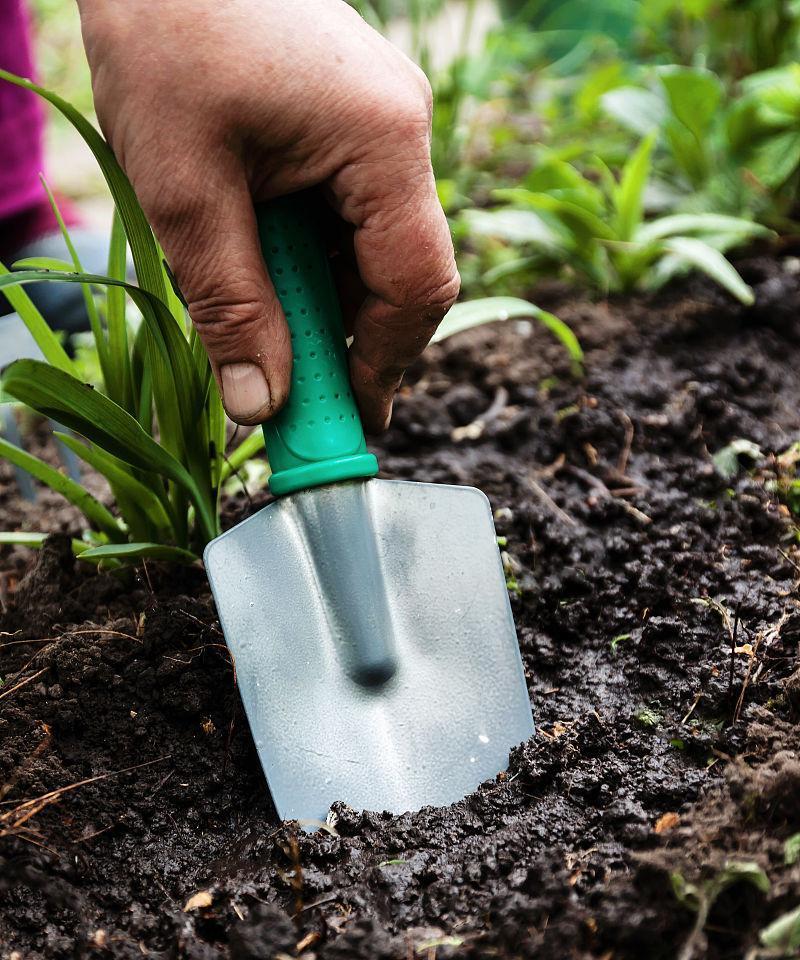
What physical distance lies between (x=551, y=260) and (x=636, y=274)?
20 centimetres

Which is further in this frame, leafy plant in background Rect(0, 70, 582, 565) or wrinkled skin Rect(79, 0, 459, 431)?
leafy plant in background Rect(0, 70, 582, 565)

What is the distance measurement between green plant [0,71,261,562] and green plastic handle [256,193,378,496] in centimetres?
14

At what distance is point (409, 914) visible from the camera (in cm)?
95

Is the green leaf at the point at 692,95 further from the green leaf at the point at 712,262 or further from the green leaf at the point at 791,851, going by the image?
the green leaf at the point at 791,851

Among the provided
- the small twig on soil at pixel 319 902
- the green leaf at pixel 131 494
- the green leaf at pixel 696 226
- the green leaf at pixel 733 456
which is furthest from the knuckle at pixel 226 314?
the green leaf at pixel 696 226

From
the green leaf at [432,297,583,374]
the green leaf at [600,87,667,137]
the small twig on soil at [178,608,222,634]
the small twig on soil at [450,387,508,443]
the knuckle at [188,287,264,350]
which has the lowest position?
the small twig on soil at [450,387,508,443]

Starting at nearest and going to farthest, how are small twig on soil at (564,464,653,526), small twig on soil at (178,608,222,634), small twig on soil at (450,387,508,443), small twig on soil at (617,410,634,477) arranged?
small twig on soil at (178,608,222,634)
small twig on soil at (564,464,653,526)
small twig on soil at (617,410,634,477)
small twig on soil at (450,387,508,443)

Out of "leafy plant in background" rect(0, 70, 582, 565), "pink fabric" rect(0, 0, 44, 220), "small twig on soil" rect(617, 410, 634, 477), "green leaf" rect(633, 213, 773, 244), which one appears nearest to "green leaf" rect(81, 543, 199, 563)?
"leafy plant in background" rect(0, 70, 582, 565)

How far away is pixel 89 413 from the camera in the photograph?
1107 millimetres

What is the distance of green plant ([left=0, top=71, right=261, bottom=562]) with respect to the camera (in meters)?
1.09

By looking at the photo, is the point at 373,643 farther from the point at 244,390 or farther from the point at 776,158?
the point at 776,158

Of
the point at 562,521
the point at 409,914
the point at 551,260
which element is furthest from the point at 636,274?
the point at 409,914

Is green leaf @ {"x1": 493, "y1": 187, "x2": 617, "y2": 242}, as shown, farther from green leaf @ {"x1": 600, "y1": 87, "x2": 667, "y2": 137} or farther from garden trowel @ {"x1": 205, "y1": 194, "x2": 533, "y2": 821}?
garden trowel @ {"x1": 205, "y1": 194, "x2": 533, "y2": 821}

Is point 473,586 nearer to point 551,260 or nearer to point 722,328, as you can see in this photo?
point 722,328
